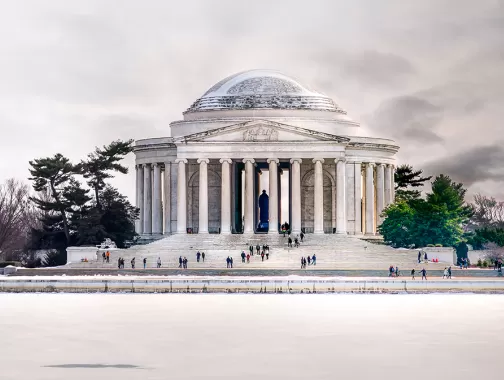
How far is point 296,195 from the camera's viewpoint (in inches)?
4953

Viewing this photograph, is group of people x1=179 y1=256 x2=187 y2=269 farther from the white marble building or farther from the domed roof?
the domed roof

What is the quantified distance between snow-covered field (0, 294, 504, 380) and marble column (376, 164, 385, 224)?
60.0 meters

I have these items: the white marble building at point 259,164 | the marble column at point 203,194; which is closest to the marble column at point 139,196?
the white marble building at point 259,164

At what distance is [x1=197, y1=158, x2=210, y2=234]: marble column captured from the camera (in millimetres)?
125869

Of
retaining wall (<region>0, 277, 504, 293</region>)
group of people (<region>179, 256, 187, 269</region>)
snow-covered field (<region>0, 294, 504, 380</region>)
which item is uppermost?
group of people (<region>179, 256, 187, 269</region>)

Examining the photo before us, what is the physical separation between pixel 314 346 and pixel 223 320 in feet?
36.5

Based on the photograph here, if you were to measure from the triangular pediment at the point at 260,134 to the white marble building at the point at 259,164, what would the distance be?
93 mm

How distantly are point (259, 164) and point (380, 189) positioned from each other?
12.5 metres

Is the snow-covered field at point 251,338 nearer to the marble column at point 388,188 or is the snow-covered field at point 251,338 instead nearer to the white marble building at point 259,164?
the white marble building at point 259,164

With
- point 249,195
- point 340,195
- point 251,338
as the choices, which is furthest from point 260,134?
point 251,338

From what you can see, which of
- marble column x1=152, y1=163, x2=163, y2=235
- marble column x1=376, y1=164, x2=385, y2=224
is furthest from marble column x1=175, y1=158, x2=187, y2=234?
marble column x1=376, y1=164, x2=385, y2=224

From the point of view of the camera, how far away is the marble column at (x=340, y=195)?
413 ft

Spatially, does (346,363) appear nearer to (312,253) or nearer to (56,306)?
(56,306)

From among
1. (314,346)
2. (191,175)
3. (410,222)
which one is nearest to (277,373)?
(314,346)
